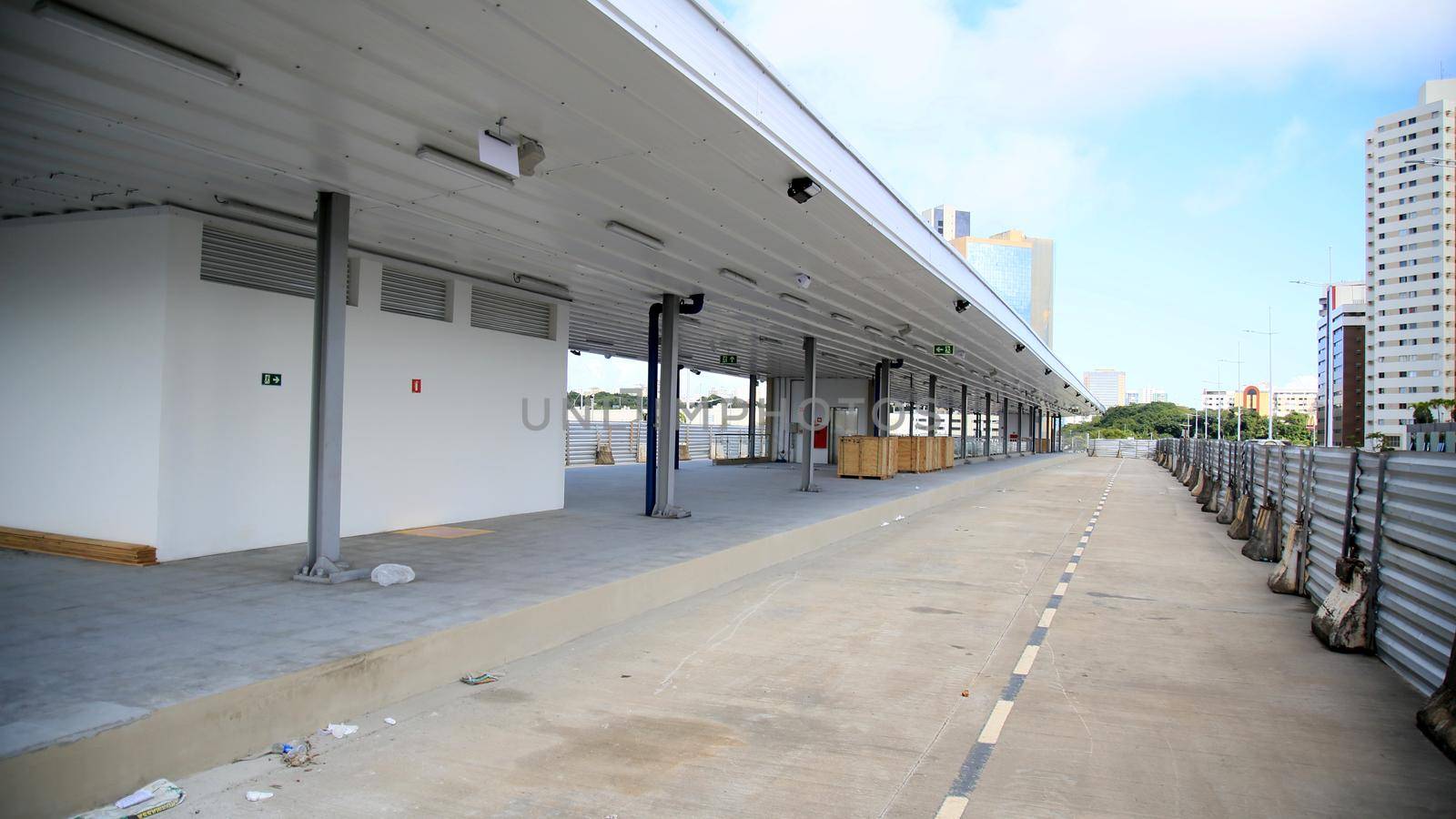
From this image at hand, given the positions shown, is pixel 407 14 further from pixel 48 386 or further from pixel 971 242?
pixel 971 242

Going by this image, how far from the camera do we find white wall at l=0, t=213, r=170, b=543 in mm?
8266

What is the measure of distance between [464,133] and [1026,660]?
6279 mm

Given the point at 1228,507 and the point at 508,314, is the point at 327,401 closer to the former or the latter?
the point at 508,314

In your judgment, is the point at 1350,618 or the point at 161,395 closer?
the point at 1350,618

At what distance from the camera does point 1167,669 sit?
6.54 m

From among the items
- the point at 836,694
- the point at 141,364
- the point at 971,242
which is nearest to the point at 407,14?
the point at 836,694

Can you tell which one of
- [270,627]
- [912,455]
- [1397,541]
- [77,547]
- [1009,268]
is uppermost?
[1009,268]

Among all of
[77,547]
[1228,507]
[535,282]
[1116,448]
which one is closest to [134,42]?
[77,547]

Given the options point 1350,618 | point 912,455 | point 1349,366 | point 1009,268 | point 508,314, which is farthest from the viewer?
point 1009,268

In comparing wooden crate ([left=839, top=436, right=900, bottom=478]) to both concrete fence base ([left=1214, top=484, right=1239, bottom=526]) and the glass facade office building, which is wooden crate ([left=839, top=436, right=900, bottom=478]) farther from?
the glass facade office building

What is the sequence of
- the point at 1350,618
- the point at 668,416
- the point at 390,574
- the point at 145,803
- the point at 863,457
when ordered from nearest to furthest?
the point at 145,803, the point at 1350,618, the point at 390,574, the point at 668,416, the point at 863,457

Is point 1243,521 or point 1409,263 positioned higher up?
point 1409,263

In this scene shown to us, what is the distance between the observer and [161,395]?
26.9 ft

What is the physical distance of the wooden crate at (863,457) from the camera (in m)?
25.7
